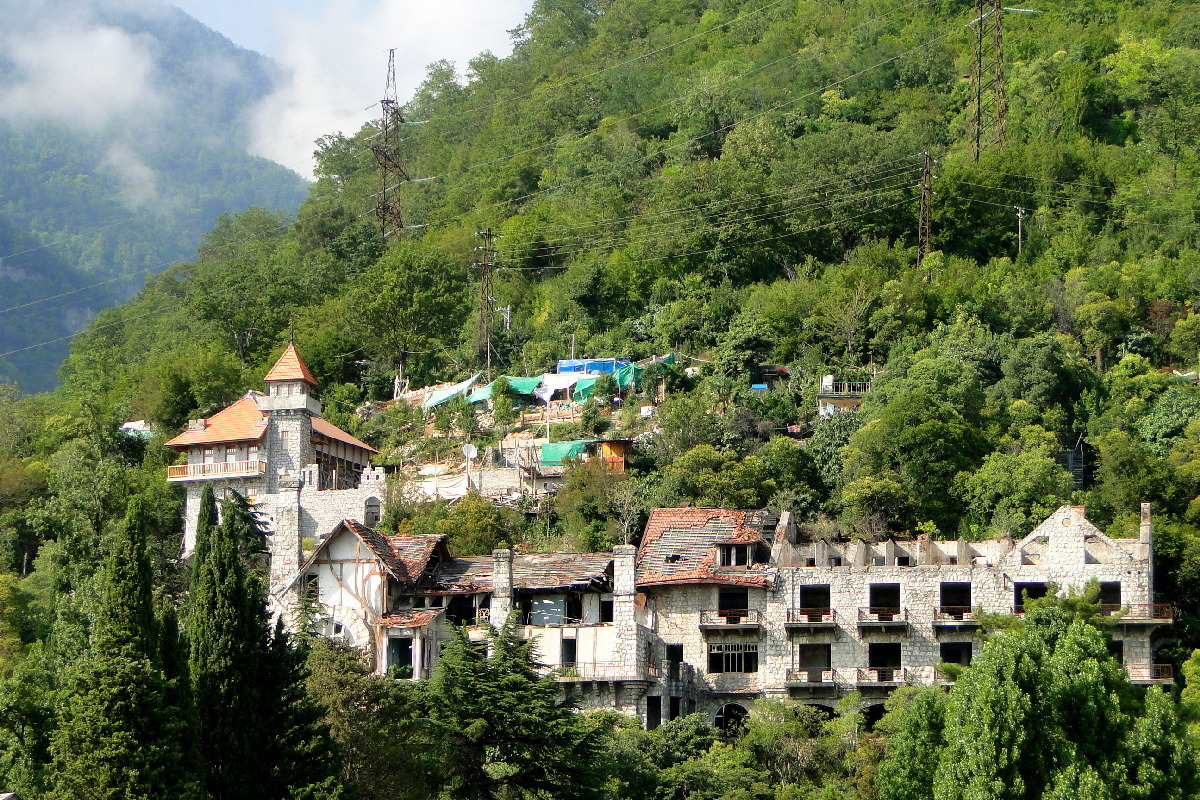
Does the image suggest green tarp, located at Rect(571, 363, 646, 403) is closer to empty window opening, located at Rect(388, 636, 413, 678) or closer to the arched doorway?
the arched doorway

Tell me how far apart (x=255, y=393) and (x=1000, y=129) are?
48966 millimetres

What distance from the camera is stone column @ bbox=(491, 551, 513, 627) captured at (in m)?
53.1

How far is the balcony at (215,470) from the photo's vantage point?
68.3 meters

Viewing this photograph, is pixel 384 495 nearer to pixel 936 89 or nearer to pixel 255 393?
pixel 255 393

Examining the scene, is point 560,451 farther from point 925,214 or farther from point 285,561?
point 925,214

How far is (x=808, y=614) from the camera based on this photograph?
54094 millimetres

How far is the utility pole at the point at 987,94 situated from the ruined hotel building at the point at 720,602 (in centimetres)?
4481

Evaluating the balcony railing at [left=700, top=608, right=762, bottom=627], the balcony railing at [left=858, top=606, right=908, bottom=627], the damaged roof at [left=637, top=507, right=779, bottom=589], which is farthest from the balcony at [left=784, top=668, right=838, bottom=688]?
the damaged roof at [left=637, top=507, right=779, bottom=589]

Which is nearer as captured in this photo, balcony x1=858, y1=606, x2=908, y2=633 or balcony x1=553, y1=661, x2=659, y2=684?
balcony x1=553, y1=661, x2=659, y2=684

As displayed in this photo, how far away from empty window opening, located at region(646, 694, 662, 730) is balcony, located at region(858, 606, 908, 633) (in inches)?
275

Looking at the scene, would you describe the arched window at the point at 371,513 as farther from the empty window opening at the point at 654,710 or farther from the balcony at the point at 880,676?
the balcony at the point at 880,676

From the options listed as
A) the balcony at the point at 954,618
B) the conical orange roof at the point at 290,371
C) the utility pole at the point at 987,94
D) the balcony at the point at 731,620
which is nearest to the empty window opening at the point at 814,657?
the balcony at the point at 731,620

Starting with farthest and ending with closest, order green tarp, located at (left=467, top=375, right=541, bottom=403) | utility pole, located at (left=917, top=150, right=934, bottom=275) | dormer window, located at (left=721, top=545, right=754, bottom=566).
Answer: utility pole, located at (left=917, top=150, right=934, bottom=275)
green tarp, located at (left=467, top=375, right=541, bottom=403)
dormer window, located at (left=721, top=545, right=754, bottom=566)

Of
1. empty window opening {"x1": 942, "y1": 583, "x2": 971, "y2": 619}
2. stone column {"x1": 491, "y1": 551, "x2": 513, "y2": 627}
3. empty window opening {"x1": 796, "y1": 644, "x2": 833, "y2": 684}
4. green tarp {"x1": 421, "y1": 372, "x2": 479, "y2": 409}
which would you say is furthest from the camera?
green tarp {"x1": 421, "y1": 372, "x2": 479, "y2": 409}
